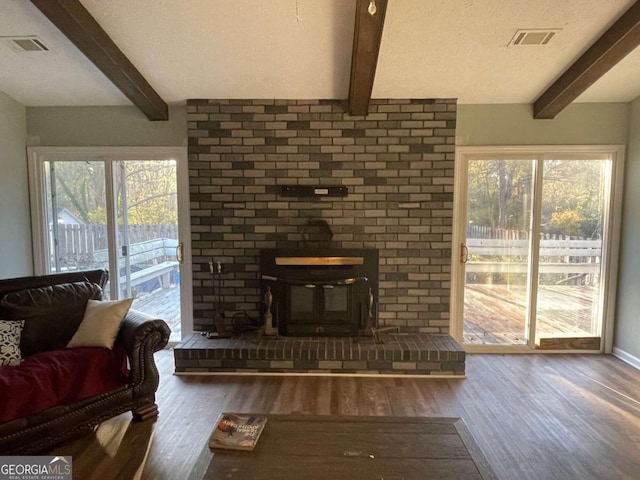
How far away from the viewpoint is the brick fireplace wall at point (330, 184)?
11.0ft

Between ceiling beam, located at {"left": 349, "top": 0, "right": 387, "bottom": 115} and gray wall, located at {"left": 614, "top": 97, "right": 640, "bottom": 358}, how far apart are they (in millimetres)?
2498

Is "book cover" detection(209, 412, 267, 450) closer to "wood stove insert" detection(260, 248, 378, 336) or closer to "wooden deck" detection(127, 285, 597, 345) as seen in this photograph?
"wood stove insert" detection(260, 248, 378, 336)

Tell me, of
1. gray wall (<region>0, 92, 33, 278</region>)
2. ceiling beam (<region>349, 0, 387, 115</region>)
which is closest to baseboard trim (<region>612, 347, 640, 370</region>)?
ceiling beam (<region>349, 0, 387, 115</region>)

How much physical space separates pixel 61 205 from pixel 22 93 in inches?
42.1

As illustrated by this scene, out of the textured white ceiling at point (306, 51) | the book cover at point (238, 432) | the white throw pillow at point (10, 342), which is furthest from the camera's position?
the textured white ceiling at point (306, 51)

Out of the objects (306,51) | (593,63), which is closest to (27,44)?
(306,51)

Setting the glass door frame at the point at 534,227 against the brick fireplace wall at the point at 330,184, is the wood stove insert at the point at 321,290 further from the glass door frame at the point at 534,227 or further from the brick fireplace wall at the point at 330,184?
the glass door frame at the point at 534,227

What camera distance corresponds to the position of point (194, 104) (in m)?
3.38

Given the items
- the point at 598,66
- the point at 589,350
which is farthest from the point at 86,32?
the point at 589,350

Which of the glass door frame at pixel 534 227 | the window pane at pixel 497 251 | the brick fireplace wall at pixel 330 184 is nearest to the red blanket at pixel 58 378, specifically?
the brick fireplace wall at pixel 330 184

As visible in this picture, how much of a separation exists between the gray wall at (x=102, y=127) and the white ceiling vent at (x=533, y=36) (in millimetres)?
2906

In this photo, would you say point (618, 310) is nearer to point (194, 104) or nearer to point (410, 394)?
point (410, 394)

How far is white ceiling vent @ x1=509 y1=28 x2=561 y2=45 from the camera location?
2473 millimetres

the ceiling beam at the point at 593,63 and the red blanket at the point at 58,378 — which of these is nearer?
the red blanket at the point at 58,378
